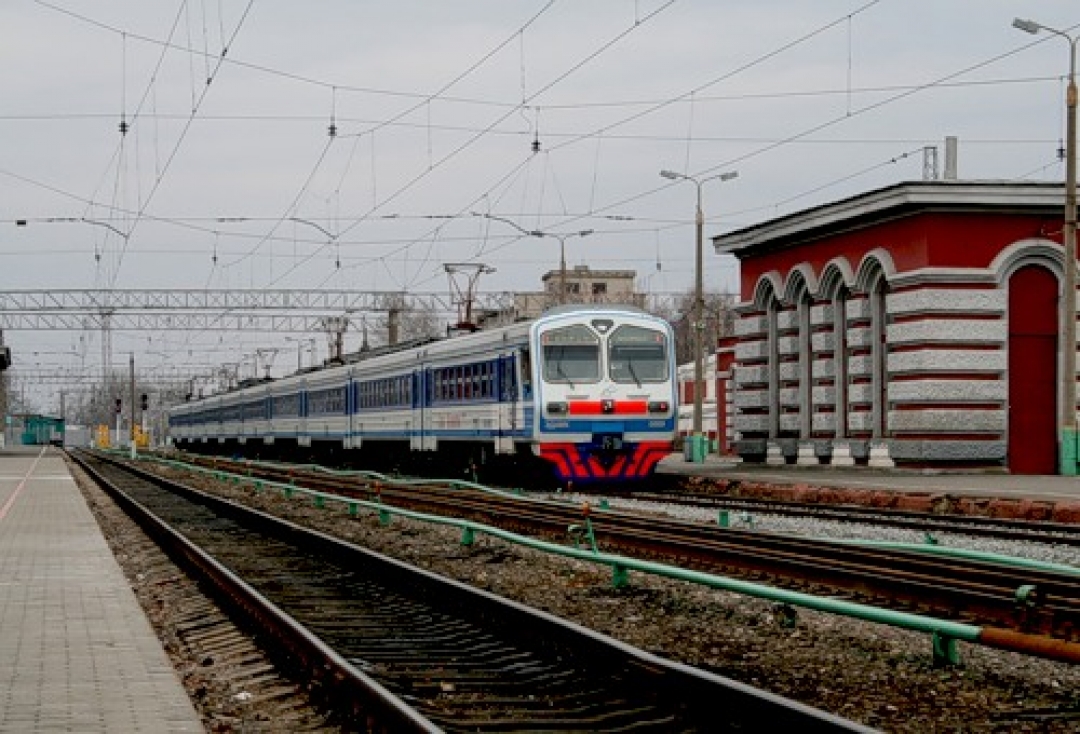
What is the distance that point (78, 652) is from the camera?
416 inches

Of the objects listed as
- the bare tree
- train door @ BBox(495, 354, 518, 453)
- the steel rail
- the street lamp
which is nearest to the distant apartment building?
the bare tree

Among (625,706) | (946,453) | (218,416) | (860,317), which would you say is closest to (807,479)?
(946,453)

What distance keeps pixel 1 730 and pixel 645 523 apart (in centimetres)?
1248

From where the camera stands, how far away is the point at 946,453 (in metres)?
35.1

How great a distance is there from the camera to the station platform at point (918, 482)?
2496 centimetres

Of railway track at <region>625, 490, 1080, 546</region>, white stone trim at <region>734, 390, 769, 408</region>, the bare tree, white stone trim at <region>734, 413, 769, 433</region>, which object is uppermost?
the bare tree

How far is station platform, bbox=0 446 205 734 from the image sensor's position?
812 centimetres

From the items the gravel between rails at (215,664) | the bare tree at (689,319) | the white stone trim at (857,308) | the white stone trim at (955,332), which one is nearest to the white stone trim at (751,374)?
the white stone trim at (857,308)

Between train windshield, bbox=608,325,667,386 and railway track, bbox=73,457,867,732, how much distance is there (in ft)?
47.5

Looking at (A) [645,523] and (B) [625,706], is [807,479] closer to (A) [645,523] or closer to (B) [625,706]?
(A) [645,523]

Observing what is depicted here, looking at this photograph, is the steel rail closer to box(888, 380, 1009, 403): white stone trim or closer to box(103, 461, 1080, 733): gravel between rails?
box(103, 461, 1080, 733): gravel between rails

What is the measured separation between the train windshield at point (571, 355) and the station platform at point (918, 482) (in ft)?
12.8

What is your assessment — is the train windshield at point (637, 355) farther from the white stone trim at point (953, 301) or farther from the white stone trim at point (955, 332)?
the white stone trim at point (953, 301)

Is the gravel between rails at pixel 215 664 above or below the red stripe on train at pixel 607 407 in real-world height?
below
